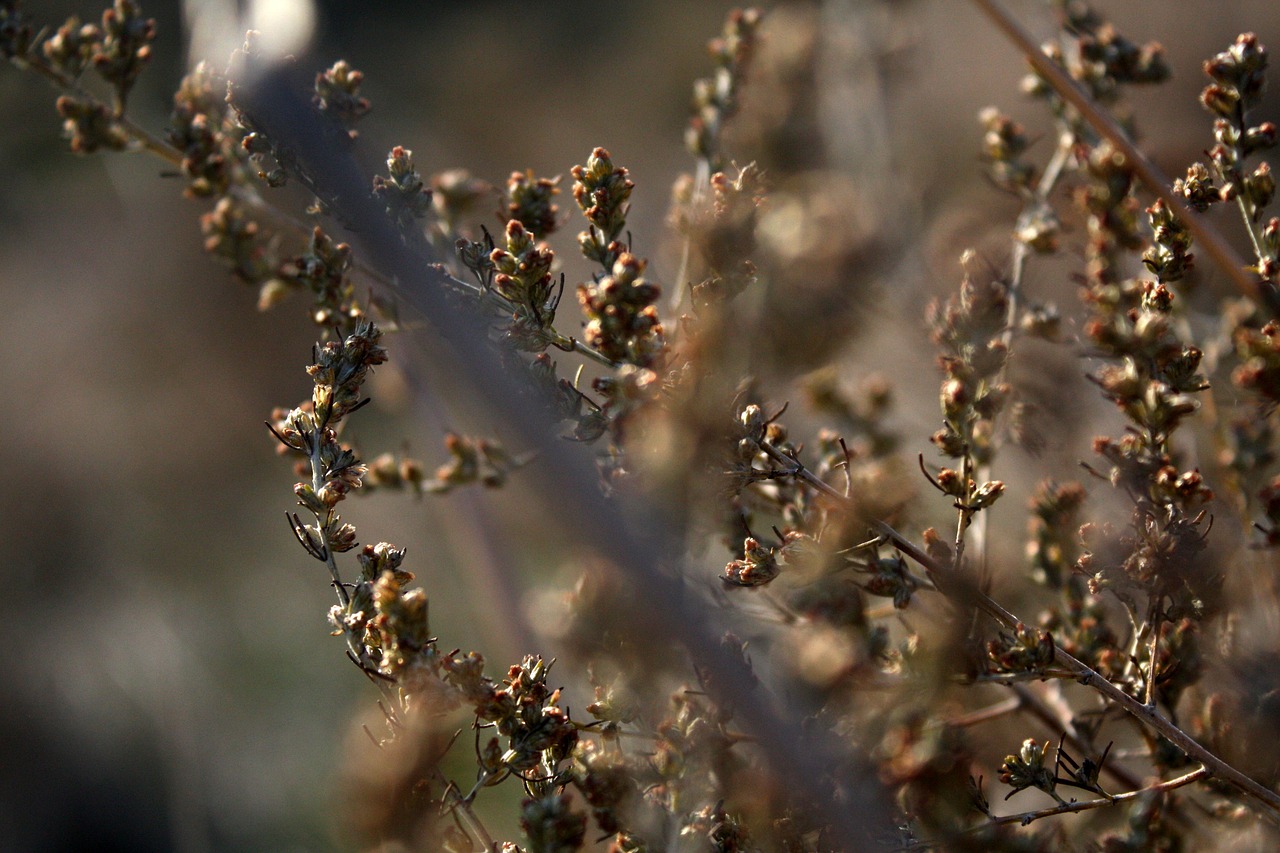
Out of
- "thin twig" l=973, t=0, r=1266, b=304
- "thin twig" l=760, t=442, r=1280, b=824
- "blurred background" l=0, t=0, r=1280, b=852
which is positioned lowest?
"thin twig" l=760, t=442, r=1280, b=824

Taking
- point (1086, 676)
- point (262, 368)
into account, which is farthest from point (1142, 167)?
point (262, 368)

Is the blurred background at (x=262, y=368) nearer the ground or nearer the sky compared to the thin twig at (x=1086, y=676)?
nearer the sky

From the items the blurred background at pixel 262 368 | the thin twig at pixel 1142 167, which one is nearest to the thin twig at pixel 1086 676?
the thin twig at pixel 1142 167

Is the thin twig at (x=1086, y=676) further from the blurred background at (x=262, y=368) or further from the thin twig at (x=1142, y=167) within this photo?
the blurred background at (x=262, y=368)

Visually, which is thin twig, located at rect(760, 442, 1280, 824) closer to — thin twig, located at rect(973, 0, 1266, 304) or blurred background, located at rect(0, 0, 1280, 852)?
thin twig, located at rect(973, 0, 1266, 304)

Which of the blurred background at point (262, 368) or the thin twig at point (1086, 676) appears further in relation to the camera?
the blurred background at point (262, 368)

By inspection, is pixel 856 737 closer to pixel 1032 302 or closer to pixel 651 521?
pixel 651 521

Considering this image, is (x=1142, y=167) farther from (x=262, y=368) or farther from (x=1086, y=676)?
(x=262, y=368)

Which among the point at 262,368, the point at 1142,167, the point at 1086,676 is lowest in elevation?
the point at 1086,676

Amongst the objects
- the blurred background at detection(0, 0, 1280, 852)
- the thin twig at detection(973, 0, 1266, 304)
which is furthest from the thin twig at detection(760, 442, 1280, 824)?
the blurred background at detection(0, 0, 1280, 852)

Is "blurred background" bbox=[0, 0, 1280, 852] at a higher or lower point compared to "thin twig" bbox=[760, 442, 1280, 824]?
higher
